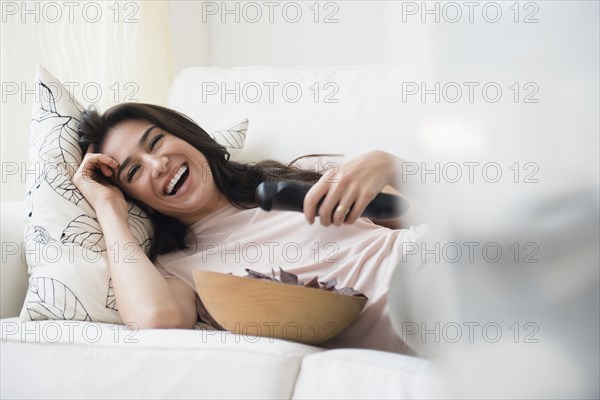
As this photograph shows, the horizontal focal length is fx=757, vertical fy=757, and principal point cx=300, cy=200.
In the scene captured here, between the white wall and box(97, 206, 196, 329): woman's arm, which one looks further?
the white wall

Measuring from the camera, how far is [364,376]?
2.85ft

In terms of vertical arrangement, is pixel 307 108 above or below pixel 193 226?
above

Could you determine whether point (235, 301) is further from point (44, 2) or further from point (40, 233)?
point (44, 2)

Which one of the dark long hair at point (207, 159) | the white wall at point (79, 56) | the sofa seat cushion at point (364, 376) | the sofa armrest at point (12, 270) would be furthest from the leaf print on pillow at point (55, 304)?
the white wall at point (79, 56)

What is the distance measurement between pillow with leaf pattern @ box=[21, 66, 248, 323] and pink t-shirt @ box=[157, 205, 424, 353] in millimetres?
121

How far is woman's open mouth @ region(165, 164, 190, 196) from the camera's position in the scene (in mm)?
1448

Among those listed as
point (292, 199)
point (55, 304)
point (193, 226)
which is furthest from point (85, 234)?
point (292, 199)

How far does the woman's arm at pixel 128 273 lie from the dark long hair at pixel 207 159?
10 centimetres

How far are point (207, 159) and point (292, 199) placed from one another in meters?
0.65

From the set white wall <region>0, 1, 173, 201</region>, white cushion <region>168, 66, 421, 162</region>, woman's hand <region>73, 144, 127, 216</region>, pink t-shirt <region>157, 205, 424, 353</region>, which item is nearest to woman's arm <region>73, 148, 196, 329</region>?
woman's hand <region>73, 144, 127, 216</region>

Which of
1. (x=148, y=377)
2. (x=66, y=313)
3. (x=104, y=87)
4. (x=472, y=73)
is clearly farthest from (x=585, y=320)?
(x=104, y=87)

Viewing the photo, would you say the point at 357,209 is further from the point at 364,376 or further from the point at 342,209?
the point at 364,376

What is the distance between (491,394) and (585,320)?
0.27 ft

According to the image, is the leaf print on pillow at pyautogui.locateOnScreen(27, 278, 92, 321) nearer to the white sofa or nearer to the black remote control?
the white sofa
